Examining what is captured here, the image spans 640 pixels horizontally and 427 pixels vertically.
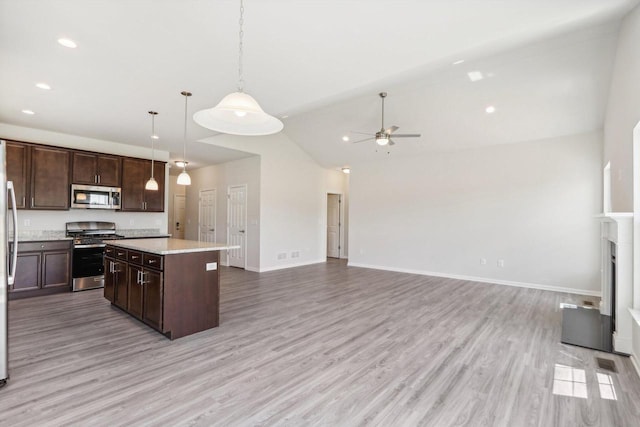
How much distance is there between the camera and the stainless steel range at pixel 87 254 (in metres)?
5.17

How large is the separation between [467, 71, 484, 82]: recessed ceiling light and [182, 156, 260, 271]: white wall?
4.73 metres

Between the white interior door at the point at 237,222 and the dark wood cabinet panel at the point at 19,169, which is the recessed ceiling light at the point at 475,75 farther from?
the dark wood cabinet panel at the point at 19,169

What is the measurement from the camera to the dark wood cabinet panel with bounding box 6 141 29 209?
189 inches

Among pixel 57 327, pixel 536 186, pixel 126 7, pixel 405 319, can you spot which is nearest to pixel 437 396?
pixel 405 319

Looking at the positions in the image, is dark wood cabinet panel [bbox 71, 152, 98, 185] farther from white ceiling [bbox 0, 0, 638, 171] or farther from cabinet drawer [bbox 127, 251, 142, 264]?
cabinet drawer [bbox 127, 251, 142, 264]

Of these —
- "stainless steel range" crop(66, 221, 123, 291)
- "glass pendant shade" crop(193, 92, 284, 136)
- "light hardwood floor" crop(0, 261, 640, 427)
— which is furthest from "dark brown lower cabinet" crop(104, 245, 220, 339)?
"stainless steel range" crop(66, 221, 123, 291)

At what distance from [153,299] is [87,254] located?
9.82 feet

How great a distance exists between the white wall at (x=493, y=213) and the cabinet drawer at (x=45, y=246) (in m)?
6.32

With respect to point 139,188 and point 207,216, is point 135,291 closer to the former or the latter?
point 139,188

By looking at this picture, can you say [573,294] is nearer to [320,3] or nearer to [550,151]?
[550,151]

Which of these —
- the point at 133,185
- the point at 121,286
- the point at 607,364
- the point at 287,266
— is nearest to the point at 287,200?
the point at 287,266

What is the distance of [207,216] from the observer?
8812 mm

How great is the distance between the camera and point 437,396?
7.42 feet

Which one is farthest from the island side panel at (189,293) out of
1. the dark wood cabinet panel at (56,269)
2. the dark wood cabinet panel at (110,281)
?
the dark wood cabinet panel at (56,269)
